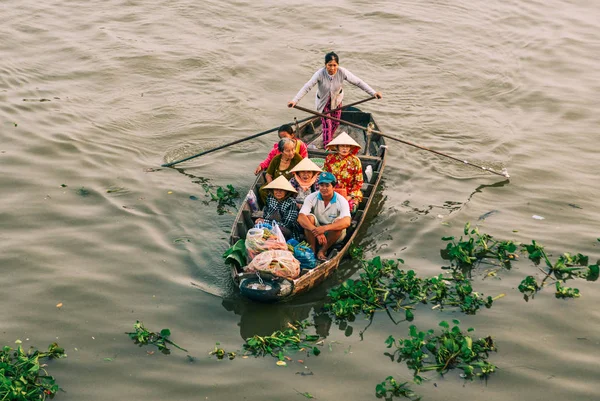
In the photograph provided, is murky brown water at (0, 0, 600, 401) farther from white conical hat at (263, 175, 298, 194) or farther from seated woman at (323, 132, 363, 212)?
white conical hat at (263, 175, 298, 194)

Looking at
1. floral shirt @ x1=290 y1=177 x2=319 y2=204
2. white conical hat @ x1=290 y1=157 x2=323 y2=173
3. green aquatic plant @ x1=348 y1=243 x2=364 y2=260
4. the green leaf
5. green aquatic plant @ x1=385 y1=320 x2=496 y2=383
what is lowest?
green aquatic plant @ x1=385 y1=320 x2=496 y2=383

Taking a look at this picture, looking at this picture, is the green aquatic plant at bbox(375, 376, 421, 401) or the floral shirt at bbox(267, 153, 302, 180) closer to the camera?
the green aquatic plant at bbox(375, 376, 421, 401)

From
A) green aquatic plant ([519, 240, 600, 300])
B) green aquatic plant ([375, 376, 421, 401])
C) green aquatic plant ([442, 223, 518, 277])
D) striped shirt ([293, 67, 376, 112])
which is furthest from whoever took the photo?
striped shirt ([293, 67, 376, 112])

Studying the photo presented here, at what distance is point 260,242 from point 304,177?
130 centimetres

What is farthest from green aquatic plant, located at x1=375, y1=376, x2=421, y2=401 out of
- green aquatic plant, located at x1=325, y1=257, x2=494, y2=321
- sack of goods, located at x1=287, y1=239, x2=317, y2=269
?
sack of goods, located at x1=287, y1=239, x2=317, y2=269

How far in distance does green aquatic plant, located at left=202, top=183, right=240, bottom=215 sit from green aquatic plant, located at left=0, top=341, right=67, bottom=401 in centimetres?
353

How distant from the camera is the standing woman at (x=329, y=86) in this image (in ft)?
33.5

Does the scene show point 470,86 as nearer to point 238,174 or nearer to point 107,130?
point 238,174

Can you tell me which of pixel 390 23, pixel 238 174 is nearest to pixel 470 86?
pixel 390 23

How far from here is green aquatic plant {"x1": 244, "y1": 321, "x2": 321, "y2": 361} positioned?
22.5ft

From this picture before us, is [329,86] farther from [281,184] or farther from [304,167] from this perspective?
[281,184]

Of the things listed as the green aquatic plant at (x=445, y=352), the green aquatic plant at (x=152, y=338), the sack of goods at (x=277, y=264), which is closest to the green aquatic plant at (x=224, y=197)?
the sack of goods at (x=277, y=264)

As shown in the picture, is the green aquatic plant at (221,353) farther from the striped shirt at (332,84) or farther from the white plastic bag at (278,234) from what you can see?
the striped shirt at (332,84)

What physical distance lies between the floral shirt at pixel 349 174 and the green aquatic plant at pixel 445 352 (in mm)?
2490
